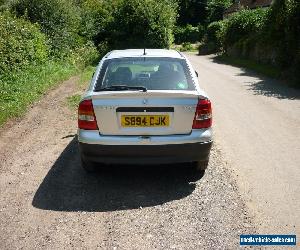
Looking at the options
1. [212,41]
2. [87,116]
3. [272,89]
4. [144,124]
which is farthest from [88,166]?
[212,41]

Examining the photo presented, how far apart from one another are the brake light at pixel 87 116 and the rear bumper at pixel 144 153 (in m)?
0.25

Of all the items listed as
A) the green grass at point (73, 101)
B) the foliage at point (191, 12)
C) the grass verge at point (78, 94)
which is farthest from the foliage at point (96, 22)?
the foliage at point (191, 12)

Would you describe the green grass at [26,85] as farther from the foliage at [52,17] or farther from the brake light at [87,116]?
the brake light at [87,116]

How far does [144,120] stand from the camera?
5289 millimetres

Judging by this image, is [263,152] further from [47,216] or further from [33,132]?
[33,132]

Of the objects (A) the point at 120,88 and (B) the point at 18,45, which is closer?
(A) the point at 120,88

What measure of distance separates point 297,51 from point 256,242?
1277cm

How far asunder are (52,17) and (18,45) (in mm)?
7243

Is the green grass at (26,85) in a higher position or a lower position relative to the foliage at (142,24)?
lower

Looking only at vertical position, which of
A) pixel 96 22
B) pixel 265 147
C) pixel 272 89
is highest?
pixel 96 22

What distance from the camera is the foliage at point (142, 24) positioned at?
23.6 m

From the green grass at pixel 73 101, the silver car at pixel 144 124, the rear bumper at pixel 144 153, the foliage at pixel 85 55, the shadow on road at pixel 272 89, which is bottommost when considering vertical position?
the foliage at pixel 85 55

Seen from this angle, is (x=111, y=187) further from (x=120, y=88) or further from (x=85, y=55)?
(x=85, y=55)

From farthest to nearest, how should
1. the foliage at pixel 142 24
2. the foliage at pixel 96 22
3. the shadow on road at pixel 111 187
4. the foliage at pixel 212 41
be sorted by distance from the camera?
the foliage at pixel 212 41, the foliage at pixel 96 22, the foliage at pixel 142 24, the shadow on road at pixel 111 187
